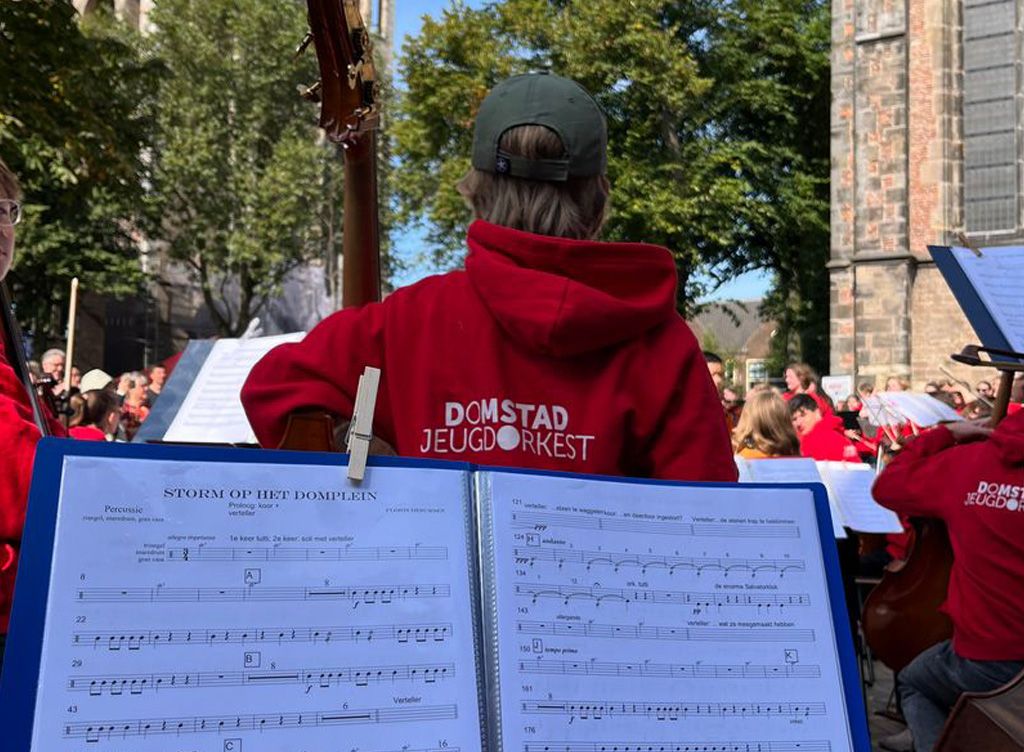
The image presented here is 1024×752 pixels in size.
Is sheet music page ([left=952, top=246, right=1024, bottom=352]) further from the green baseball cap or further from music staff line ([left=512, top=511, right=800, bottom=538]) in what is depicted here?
music staff line ([left=512, top=511, right=800, bottom=538])

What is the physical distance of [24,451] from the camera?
6.86ft

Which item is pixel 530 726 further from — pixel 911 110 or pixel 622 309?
pixel 911 110

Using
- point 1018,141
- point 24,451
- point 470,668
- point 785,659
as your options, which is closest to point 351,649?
point 470,668

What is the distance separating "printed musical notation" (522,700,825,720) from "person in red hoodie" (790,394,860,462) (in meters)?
6.38

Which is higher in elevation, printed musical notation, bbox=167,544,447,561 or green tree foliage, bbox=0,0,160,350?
green tree foliage, bbox=0,0,160,350

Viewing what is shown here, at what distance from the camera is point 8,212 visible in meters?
2.37

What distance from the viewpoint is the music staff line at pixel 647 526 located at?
156cm

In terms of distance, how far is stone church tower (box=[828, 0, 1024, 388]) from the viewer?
21281mm

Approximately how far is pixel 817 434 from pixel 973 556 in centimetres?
401

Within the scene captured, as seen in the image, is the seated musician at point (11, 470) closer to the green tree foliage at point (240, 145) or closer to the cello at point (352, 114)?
the cello at point (352, 114)

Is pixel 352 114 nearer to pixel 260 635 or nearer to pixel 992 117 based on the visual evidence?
pixel 260 635

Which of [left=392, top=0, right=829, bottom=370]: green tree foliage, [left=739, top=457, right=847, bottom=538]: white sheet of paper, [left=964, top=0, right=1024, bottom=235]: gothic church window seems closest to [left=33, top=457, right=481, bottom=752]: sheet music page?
[left=739, top=457, right=847, bottom=538]: white sheet of paper

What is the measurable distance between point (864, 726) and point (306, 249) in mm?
31865

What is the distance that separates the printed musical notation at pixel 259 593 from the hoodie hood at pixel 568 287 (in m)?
0.66
